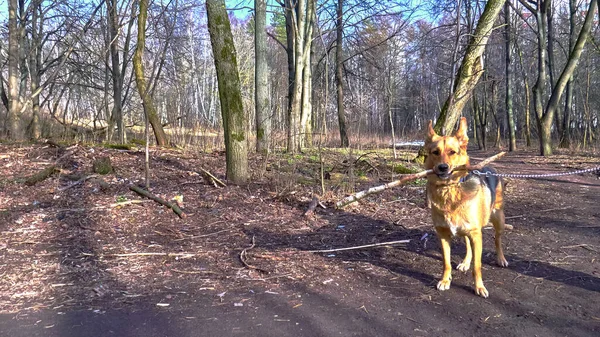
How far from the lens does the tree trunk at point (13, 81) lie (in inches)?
478

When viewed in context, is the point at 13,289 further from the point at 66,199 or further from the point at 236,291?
the point at 66,199

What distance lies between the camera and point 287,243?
17.6 feet

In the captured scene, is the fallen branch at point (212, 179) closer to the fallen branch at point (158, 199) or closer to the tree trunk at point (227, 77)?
the tree trunk at point (227, 77)

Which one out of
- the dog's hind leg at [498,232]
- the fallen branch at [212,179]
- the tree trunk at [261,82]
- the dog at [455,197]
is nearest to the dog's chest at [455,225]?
the dog at [455,197]

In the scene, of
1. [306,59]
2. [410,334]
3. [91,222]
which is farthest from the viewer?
[306,59]

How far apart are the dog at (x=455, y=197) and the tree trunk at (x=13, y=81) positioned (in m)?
12.6

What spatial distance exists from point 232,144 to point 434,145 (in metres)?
4.38

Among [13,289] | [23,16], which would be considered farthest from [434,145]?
[23,16]

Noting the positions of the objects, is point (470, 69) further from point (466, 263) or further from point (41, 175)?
point (41, 175)

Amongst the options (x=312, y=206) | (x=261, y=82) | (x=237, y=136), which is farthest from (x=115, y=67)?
(x=312, y=206)

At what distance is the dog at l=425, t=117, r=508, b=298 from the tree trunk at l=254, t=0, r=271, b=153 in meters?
7.64

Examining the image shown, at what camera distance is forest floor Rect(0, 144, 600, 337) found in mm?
3277

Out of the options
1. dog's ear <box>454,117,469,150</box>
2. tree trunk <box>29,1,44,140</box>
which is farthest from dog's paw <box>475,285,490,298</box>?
tree trunk <box>29,1,44,140</box>

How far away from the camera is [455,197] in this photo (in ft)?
12.5
